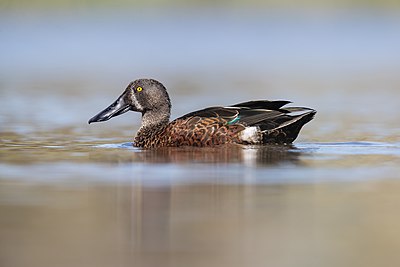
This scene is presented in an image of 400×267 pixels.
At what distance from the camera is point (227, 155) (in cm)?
1075

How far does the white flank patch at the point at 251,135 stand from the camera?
1139cm

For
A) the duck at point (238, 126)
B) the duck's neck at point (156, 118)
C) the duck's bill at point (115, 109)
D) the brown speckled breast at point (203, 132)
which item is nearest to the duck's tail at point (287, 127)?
the duck at point (238, 126)

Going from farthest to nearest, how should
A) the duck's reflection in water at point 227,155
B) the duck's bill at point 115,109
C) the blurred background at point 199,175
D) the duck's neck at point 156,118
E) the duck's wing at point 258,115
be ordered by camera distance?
1. the duck's bill at point 115,109
2. the duck's neck at point 156,118
3. the duck's wing at point 258,115
4. the duck's reflection in water at point 227,155
5. the blurred background at point 199,175

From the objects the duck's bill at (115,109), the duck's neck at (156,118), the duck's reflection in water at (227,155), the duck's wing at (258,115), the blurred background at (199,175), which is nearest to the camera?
the blurred background at (199,175)

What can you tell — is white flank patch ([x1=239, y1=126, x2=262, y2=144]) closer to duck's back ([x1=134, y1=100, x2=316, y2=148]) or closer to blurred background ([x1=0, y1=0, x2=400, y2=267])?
duck's back ([x1=134, y1=100, x2=316, y2=148])

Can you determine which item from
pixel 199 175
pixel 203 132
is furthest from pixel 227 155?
pixel 199 175

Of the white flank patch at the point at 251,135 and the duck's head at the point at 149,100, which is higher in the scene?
the duck's head at the point at 149,100

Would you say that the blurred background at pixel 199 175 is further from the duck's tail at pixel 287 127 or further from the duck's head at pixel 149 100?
the duck's head at pixel 149 100

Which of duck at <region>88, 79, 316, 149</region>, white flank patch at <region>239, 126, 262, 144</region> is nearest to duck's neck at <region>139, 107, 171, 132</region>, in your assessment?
duck at <region>88, 79, 316, 149</region>

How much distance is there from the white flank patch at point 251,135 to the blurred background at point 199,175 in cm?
25

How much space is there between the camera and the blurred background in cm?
698
